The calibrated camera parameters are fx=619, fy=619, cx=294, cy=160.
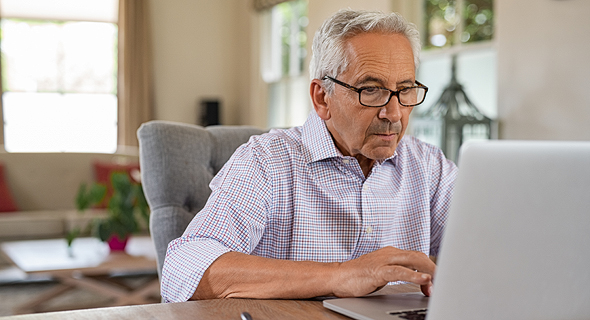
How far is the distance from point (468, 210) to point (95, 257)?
2966mm

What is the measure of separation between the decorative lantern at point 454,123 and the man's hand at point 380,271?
266 centimetres

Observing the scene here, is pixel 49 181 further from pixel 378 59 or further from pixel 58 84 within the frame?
pixel 378 59

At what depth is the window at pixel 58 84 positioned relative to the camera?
6.45m

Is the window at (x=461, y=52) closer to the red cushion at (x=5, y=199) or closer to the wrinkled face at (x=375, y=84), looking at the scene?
the wrinkled face at (x=375, y=84)

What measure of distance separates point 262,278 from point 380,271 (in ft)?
0.67

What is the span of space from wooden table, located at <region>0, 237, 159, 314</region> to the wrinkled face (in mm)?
2075

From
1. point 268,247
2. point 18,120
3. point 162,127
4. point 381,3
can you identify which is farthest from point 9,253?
point 18,120

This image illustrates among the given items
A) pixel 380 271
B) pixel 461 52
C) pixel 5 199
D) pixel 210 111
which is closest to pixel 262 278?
pixel 380 271

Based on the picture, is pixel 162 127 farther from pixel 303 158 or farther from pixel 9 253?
pixel 9 253

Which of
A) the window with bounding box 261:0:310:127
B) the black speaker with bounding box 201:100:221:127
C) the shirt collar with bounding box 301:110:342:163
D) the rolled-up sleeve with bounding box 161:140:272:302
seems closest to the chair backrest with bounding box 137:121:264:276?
the rolled-up sleeve with bounding box 161:140:272:302

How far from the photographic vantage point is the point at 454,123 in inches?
139

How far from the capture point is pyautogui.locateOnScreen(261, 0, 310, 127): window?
614 cm

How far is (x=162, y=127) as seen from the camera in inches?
57.1

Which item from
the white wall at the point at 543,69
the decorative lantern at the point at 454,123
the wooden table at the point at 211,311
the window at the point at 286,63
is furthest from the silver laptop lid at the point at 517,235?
the window at the point at 286,63
